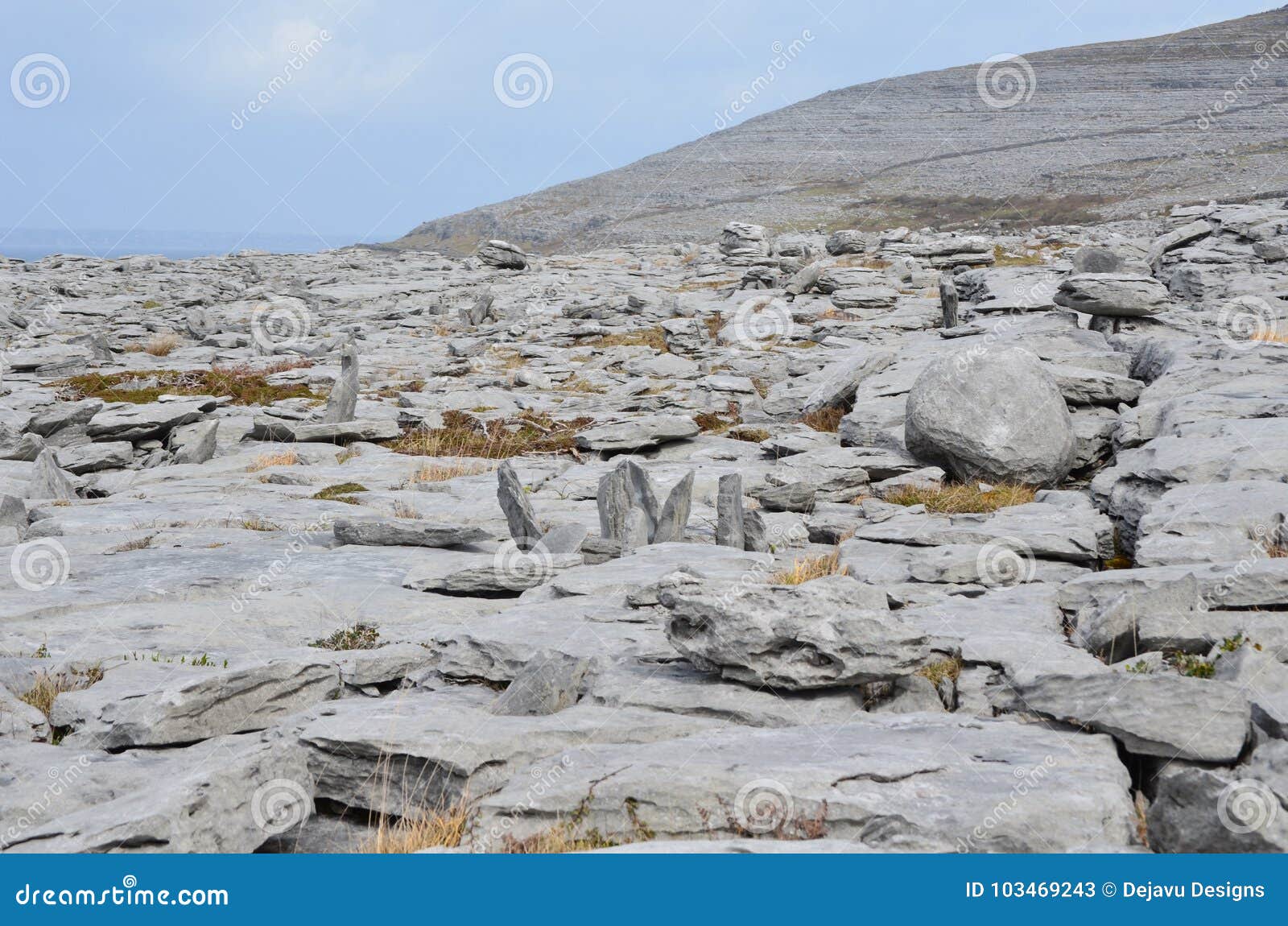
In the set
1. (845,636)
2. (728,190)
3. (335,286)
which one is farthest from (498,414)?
(728,190)

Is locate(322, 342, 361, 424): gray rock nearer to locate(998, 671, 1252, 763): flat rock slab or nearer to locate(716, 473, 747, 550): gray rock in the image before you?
locate(716, 473, 747, 550): gray rock

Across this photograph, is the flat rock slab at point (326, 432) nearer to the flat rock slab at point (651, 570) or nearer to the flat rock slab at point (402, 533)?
the flat rock slab at point (402, 533)

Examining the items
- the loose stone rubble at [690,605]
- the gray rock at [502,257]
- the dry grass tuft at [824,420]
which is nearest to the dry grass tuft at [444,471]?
the loose stone rubble at [690,605]

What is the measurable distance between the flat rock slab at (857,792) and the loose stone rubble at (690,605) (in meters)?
0.02

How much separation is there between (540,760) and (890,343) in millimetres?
23235

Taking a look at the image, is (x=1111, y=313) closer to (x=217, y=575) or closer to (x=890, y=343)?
(x=890, y=343)

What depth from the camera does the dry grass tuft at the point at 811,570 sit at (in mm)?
9750

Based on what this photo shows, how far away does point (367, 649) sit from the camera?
8.52 m

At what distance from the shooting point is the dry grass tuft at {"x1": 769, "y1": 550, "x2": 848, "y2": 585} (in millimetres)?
9750

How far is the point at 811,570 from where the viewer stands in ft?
34.0

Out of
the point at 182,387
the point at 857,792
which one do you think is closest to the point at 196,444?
the point at 182,387

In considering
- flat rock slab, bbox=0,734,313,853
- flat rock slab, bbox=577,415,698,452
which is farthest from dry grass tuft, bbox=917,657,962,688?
flat rock slab, bbox=577,415,698,452

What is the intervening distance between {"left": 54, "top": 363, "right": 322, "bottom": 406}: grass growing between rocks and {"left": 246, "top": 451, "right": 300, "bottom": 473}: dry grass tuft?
746cm

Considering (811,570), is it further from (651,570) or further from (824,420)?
(824,420)
